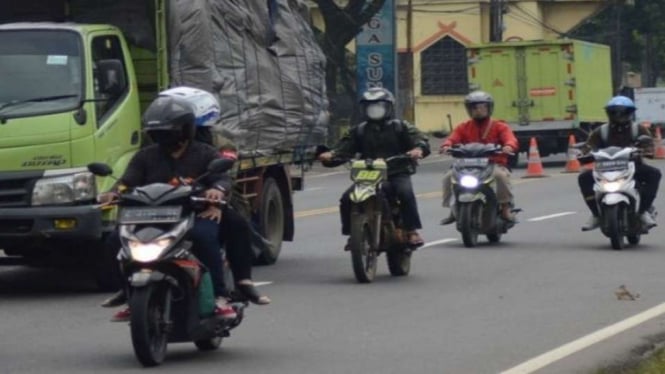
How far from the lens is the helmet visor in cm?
1475

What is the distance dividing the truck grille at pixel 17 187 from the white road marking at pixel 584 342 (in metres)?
4.59

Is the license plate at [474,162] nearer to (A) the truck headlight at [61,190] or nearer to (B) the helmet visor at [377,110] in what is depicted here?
(B) the helmet visor at [377,110]

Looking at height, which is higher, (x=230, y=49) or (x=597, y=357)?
(x=230, y=49)

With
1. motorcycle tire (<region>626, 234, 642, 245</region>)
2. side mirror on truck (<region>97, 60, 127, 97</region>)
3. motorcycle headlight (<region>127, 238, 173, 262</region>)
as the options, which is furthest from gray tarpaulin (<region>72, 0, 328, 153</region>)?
motorcycle headlight (<region>127, 238, 173, 262</region>)

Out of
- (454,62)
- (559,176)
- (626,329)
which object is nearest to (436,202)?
(559,176)

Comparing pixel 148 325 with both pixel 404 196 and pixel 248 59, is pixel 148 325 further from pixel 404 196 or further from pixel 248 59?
pixel 248 59

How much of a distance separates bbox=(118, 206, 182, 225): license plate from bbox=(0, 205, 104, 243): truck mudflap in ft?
12.0

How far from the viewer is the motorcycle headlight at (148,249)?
30.6ft

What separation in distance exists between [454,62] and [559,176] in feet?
103

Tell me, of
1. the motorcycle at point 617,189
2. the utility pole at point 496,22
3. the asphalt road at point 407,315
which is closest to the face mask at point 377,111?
the asphalt road at point 407,315

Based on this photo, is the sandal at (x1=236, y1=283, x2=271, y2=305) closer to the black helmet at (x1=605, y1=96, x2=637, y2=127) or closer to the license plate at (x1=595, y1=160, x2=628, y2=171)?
the license plate at (x1=595, y1=160, x2=628, y2=171)

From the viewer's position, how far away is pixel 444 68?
6569cm

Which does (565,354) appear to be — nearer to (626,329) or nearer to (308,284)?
(626,329)

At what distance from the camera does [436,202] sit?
2658 centimetres
